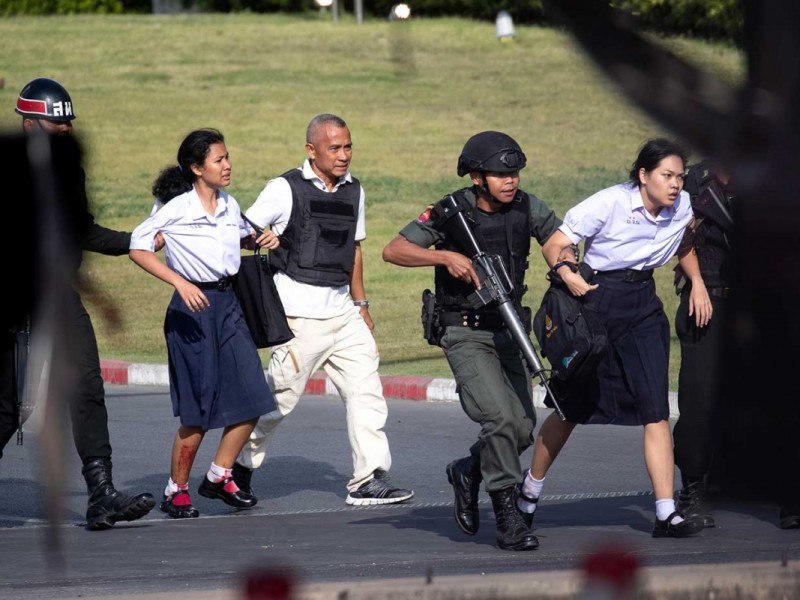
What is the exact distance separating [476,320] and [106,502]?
1.69 meters

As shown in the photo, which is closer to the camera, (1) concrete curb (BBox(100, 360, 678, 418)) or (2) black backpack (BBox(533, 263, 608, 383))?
(2) black backpack (BBox(533, 263, 608, 383))

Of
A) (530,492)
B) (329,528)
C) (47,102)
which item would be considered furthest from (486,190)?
(47,102)

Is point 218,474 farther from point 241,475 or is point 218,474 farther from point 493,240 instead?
point 493,240

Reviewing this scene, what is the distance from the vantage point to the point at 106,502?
6582 millimetres

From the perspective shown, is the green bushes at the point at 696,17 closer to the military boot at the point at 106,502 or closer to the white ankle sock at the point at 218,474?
the military boot at the point at 106,502

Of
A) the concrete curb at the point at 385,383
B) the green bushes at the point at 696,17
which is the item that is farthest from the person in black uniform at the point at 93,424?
the green bushes at the point at 696,17

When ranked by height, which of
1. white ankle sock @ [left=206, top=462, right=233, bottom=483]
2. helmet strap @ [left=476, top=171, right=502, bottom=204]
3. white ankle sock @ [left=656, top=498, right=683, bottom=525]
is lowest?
white ankle sock @ [left=656, top=498, right=683, bottom=525]

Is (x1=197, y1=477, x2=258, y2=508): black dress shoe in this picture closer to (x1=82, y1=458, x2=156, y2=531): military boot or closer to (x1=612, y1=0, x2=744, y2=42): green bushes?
(x1=82, y1=458, x2=156, y2=531): military boot

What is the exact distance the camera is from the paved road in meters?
5.55

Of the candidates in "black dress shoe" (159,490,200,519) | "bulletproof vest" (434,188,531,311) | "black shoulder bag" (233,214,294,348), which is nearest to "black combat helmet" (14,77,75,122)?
"black shoulder bag" (233,214,294,348)

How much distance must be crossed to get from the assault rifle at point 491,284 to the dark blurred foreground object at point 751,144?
4.22 metres

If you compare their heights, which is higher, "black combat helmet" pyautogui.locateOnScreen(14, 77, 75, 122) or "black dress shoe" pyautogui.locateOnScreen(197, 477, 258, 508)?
"black combat helmet" pyautogui.locateOnScreen(14, 77, 75, 122)

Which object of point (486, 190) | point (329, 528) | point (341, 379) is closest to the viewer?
point (486, 190)

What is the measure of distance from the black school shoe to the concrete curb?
355cm
